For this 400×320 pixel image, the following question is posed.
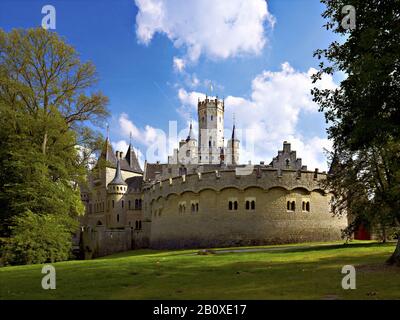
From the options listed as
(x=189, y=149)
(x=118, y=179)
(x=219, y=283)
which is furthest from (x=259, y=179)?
(x=189, y=149)

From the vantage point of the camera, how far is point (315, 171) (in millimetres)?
36750

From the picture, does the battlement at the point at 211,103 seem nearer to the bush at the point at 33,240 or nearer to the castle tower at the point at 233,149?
the castle tower at the point at 233,149

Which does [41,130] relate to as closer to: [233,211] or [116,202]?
[233,211]

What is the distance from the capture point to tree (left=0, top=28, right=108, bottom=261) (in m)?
27.7

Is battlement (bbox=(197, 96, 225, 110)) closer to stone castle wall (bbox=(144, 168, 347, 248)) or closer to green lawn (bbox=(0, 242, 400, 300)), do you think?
stone castle wall (bbox=(144, 168, 347, 248))

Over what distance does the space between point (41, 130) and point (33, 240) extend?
7.59 metres

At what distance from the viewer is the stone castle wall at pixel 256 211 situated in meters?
35.4

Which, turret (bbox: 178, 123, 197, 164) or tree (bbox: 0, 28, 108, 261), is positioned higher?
turret (bbox: 178, 123, 197, 164)

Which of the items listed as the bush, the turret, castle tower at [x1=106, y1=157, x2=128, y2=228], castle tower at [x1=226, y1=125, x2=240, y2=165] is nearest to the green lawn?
the bush

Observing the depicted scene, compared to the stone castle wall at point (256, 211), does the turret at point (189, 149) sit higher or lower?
higher

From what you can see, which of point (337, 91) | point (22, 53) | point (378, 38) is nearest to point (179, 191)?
point (22, 53)

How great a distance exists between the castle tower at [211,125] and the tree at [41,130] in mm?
83008

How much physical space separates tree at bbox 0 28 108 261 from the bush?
11.6 inches

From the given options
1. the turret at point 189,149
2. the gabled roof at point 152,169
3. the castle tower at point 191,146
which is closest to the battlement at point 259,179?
the gabled roof at point 152,169
